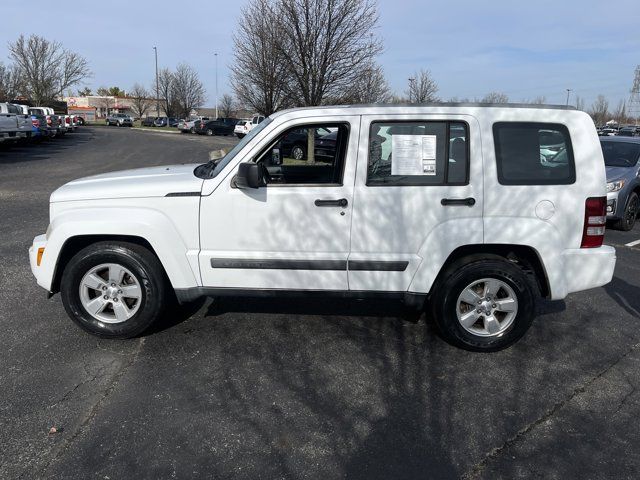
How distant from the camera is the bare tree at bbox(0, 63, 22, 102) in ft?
162

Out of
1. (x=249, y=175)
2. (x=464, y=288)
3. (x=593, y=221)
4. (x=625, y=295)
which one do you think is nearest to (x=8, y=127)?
(x=249, y=175)

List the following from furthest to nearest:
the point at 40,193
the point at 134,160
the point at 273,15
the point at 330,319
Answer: the point at 134,160 < the point at 273,15 < the point at 40,193 < the point at 330,319

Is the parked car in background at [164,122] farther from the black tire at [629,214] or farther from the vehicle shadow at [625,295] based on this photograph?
the vehicle shadow at [625,295]

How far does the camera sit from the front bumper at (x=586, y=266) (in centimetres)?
409

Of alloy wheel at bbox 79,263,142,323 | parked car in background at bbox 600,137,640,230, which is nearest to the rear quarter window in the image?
alloy wheel at bbox 79,263,142,323

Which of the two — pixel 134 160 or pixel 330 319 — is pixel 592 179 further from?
pixel 134 160

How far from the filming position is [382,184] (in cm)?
401

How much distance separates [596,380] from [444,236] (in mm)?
1543

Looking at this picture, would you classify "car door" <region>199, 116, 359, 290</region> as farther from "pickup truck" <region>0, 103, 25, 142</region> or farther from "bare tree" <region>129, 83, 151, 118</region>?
"bare tree" <region>129, 83, 151, 118</region>

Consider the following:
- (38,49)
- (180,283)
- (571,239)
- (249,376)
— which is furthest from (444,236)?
(38,49)

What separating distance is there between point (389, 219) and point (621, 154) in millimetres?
8411

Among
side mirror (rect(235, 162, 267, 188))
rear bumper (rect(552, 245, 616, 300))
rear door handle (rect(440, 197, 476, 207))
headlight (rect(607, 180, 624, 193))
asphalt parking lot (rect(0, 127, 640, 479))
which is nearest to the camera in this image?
asphalt parking lot (rect(0, 127, 640, 479))

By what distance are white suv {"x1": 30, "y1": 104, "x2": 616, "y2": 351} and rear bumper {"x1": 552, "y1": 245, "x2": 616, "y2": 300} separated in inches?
0.5

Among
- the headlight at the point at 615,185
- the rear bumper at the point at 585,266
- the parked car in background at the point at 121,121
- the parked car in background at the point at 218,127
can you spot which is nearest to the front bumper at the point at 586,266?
the rear bumper at the point at 585,266
